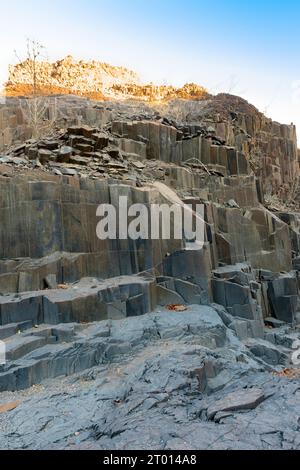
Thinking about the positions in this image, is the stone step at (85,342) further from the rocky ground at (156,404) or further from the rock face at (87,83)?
the rock face at (87,83)

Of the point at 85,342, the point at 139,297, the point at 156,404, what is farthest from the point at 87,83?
the point at 156,404

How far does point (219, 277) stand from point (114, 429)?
22.5 ft

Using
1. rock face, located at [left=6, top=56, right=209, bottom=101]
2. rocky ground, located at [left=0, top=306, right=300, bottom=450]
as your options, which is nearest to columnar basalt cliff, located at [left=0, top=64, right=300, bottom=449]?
rocky ground, located at [left=0, top=306, right=300, bottom=450]

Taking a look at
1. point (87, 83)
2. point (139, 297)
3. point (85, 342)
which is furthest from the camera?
point (87, 83)

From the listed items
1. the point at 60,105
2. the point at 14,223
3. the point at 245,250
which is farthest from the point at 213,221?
the point at 60,105

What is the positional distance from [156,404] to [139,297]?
3767 mm

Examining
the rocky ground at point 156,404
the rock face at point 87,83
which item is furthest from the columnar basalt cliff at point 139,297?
the rock face at point 87,83

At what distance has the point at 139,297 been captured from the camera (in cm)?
848

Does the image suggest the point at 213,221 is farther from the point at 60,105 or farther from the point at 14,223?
the point at 60,105

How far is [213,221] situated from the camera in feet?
40.0

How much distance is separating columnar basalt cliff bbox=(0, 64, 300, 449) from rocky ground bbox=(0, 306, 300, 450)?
2cm

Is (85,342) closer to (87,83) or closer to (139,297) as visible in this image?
(139,297)

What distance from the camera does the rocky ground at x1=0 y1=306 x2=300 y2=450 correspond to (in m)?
4.00

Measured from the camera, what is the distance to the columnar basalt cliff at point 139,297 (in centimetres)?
480
